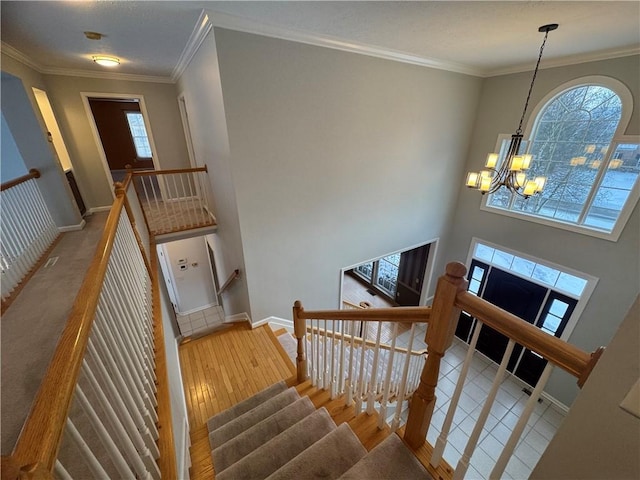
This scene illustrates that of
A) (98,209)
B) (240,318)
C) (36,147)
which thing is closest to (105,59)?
(36,147)

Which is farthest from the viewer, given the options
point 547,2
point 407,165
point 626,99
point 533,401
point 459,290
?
point 407,165

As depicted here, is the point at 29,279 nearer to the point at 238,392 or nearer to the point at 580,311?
the point at 238,392

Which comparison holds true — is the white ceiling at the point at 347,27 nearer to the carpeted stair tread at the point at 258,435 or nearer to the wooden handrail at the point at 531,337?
the wooden handrail at the point at 531,337

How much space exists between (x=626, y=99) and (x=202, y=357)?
6333mm

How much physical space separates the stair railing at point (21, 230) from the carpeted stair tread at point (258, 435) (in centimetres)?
257

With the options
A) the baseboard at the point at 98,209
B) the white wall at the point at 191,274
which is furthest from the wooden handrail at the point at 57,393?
the white wall at the point at 191,274

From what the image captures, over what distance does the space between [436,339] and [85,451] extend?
1154mm

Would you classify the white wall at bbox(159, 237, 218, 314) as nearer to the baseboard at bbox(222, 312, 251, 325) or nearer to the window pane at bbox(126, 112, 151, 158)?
the baseboard at bbox(222, 312, 251, 325)

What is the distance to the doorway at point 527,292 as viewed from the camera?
13.5 feet

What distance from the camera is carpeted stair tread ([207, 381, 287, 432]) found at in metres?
2.17

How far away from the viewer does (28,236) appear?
2.97 meters

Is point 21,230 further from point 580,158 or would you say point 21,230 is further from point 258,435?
point 580,158

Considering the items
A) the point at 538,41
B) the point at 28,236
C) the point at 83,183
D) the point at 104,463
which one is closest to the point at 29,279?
the point at 28,236

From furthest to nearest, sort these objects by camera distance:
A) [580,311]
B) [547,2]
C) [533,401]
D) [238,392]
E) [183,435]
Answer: [580,311], [238,392], [547,2], [183,435], [533,401]
